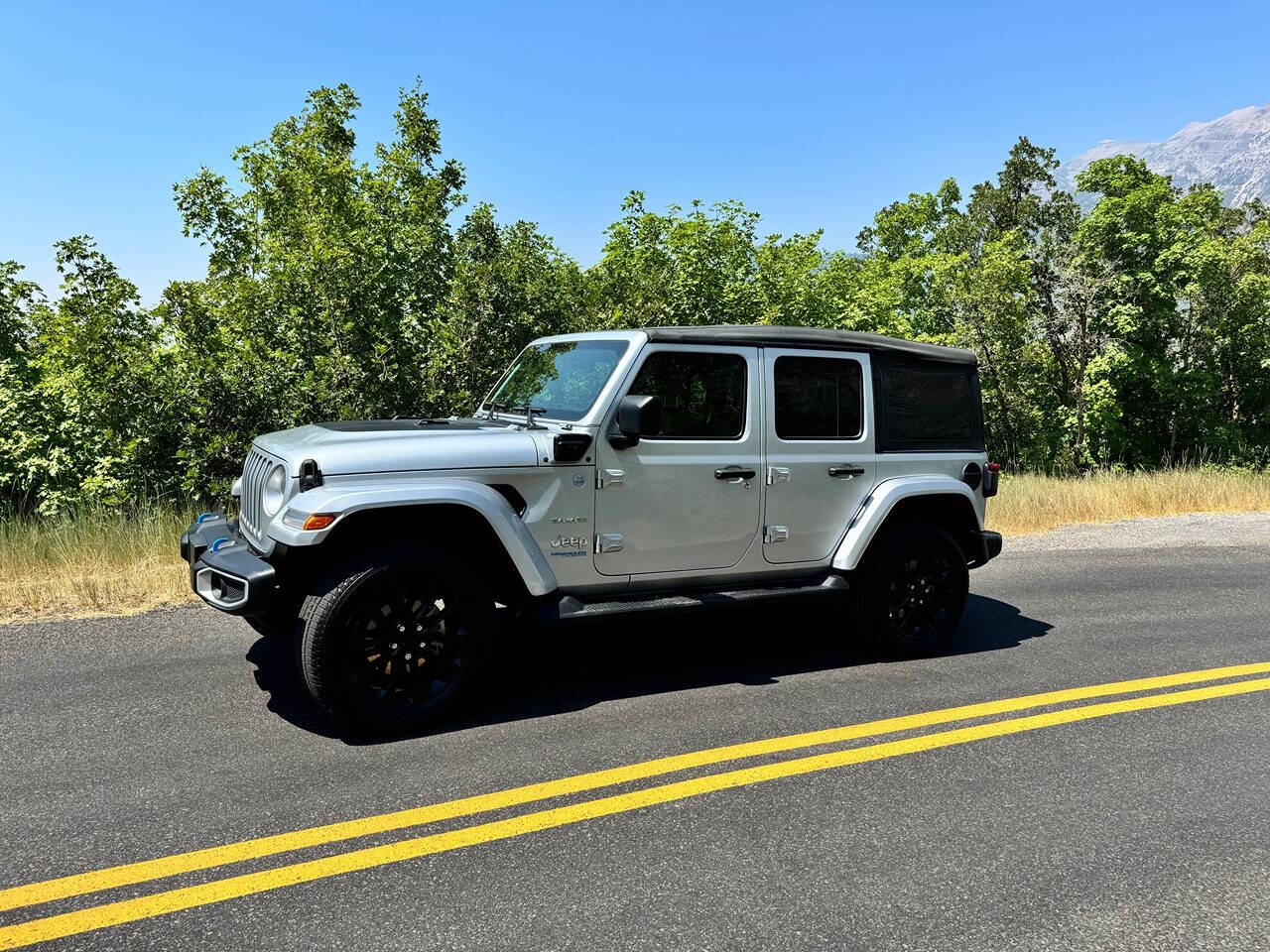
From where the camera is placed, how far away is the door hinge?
4641 millimetres

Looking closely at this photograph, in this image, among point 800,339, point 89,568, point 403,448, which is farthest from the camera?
point 89,568

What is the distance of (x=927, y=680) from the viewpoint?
203 inches

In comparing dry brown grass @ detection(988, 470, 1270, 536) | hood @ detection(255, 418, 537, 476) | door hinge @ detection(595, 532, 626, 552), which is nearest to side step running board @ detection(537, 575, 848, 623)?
door hinge @ detection(595, 532, 626, 552)

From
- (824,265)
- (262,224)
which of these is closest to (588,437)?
(262,224)

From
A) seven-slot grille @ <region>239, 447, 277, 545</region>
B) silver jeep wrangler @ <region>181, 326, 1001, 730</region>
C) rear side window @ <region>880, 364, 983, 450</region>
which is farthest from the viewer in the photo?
rear side window @ <region>880, 364, 983, 450</region>

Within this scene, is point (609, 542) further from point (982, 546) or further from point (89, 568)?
point (89, 568)

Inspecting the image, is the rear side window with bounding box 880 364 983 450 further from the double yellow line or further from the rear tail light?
the double yellow line

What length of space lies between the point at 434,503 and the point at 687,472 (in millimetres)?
1486

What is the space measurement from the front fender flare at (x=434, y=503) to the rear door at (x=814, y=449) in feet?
5.08

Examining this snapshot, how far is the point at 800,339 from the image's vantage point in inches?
211

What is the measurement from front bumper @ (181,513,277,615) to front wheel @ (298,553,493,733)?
0.22m

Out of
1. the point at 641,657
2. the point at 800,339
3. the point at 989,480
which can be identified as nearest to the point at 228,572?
the point at 641,657

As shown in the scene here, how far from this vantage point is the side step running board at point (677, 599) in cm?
448

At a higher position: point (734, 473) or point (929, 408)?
point (929, 408)
